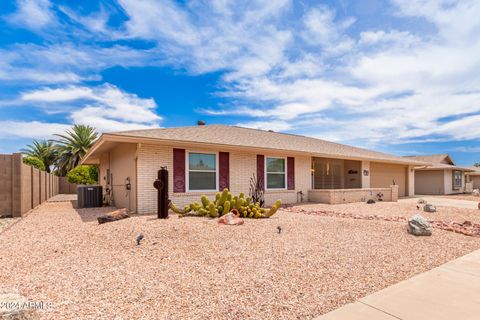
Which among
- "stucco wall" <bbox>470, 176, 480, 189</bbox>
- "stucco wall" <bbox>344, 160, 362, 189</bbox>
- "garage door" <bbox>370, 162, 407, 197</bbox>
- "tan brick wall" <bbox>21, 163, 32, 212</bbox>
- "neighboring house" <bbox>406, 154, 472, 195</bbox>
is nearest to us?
"tan brick wall" <bbox>21, 163, 32, 212</bbox>

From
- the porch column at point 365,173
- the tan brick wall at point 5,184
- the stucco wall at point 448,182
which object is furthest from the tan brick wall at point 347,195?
the stucco wall at point 448,182

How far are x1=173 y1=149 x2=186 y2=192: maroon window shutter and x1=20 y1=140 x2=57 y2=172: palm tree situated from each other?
30.8m

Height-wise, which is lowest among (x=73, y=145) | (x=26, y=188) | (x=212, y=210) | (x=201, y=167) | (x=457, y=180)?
(x=457, y=180)

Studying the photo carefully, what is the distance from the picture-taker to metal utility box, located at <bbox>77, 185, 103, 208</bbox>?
13453mm

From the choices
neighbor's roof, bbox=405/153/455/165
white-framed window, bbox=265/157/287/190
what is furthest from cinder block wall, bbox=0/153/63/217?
neighbor's roof, bbox=405/153/455/165

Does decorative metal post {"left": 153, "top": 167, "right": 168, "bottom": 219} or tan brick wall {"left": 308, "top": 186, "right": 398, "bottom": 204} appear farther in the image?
tan brick wall {"left": 308, "top": 186, "right": 398, "bottom": 204}

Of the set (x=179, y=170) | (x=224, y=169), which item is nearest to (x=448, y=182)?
(x=224, y=169)

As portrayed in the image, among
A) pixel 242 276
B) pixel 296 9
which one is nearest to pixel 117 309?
pixel 242 276

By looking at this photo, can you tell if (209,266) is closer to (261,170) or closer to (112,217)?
(112,217)

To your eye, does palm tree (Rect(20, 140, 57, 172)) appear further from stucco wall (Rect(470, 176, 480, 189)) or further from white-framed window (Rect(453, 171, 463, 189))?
stucco wall (Rect(470, 176, 480, 189))

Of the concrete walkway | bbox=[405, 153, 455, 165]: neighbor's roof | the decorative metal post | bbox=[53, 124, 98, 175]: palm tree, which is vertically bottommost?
the concrete walkway

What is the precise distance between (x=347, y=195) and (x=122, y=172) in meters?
11.4

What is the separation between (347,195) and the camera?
1452 centimetres

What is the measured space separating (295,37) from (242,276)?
30.4 feet
